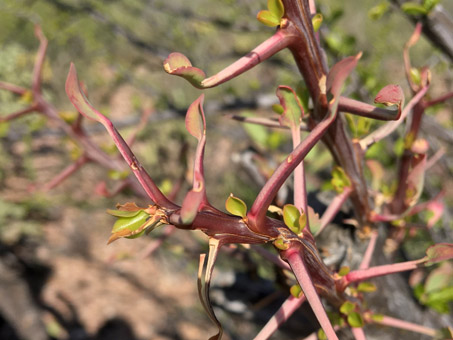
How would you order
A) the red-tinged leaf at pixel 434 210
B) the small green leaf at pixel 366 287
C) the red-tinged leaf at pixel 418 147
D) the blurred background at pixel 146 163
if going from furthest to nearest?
the blurred background at pixel 146 163 → the red-tinged leaf at pixel 434 210 → the red-tinged leaf at pixel 418 147 → the small green leaf at pixel 366 287

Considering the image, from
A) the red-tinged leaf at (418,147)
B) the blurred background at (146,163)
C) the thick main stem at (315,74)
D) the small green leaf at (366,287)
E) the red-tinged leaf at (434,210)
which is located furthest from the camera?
the blurred background at (146,163)

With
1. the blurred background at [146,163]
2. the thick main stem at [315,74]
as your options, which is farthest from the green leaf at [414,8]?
the thick main stem at [315,74]

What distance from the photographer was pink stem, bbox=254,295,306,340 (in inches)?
15.3

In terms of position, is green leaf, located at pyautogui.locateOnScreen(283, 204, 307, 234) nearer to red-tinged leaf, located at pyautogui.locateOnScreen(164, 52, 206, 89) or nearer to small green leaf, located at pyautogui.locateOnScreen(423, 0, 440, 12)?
red-tinged leaf, located at pyautogui.locateOnScreen(164, 52, 206, 89)

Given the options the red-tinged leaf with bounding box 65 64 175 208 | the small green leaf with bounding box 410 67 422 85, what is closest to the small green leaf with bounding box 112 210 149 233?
the red-tinged leaf with bounding box 65 64 175 208

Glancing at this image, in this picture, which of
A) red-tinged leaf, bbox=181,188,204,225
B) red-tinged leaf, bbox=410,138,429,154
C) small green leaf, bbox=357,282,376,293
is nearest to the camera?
red-tinged leaf, bbox=181,188,204,225

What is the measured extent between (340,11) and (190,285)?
2.58 metres

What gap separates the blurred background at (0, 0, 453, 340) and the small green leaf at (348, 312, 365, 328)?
23cm

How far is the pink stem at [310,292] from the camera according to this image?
1.07 feet

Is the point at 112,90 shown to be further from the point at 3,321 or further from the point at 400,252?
the point at 400,252

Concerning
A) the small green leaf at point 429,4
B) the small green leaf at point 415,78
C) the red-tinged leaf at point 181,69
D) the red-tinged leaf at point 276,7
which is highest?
the red-tinged leaf at point 276,7

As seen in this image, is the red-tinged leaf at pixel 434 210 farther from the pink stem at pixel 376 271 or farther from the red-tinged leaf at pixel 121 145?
the red-tinged leaf at pixel 121 145

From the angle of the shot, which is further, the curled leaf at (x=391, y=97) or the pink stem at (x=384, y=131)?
the pink stem at (x=384, y=131)

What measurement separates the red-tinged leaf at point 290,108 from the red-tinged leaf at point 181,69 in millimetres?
123
